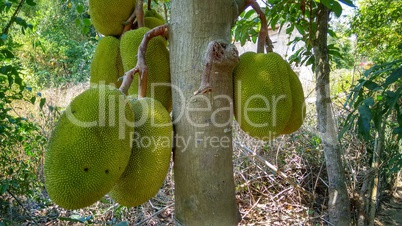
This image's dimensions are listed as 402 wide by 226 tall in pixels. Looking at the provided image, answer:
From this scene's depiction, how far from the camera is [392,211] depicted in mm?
3070

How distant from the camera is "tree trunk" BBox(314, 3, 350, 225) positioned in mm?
1788

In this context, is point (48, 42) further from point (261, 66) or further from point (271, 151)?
point (261, 66)

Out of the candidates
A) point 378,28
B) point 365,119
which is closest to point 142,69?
point 365,119

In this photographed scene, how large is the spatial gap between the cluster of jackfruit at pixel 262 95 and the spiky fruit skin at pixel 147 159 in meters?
0.19

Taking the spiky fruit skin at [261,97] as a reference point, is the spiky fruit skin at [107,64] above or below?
above

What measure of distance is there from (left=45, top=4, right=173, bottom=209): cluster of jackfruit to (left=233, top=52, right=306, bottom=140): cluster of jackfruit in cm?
17

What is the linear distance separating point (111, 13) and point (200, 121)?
20.2 inches

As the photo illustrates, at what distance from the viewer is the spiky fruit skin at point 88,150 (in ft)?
1.84

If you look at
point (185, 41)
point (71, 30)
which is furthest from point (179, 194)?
point (71, 30)

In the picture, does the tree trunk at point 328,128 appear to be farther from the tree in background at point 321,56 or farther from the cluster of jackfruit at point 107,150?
the cluster of jackfruit at point 107,150

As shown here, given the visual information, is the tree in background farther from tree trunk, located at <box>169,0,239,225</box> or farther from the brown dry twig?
tree trunk, located at <box>169,0,239,225</box>

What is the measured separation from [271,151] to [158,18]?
2.11 meters

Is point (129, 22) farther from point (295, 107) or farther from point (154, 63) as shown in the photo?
point (295, 107)

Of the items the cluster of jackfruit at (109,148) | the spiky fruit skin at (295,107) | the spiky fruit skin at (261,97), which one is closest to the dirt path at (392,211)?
the spiky fruit skin at (295,107)
